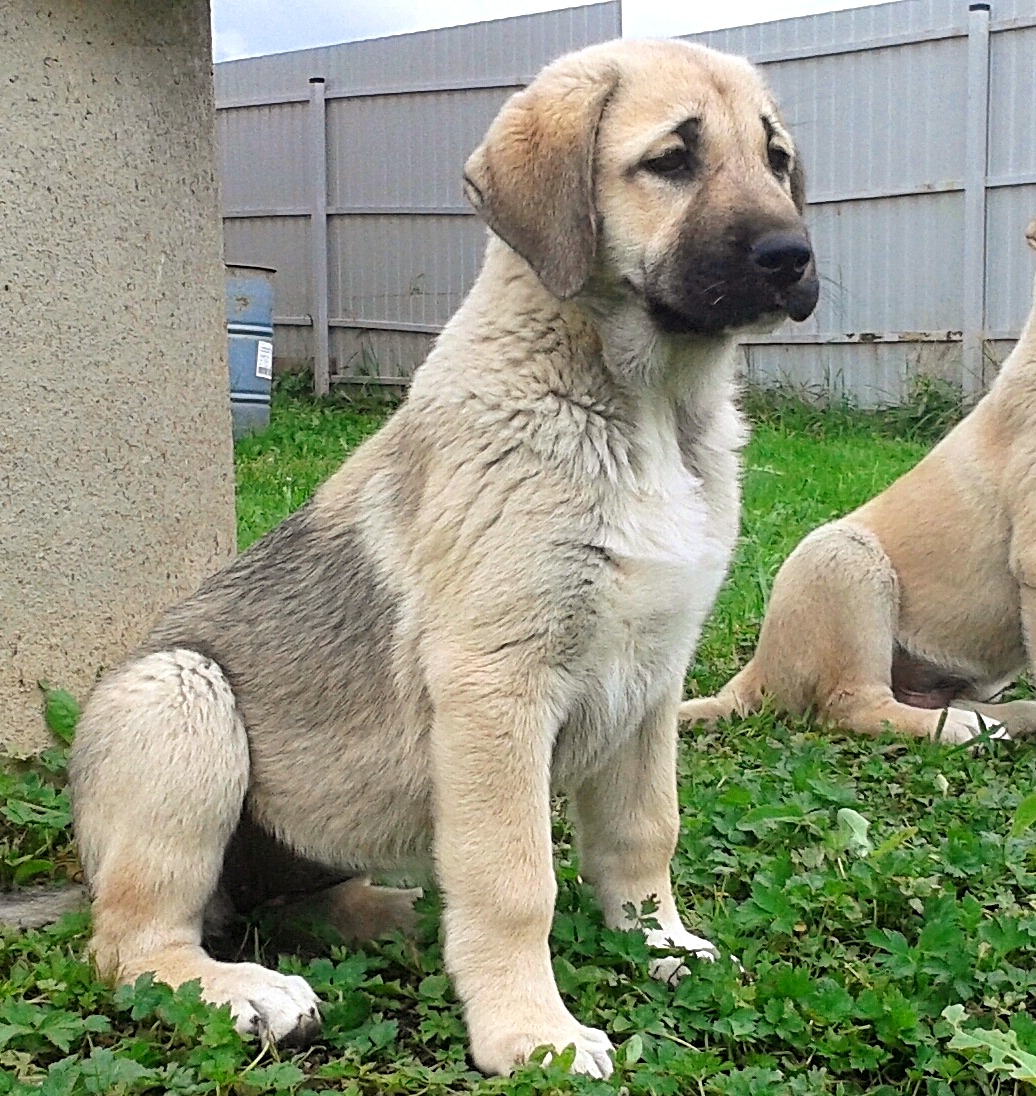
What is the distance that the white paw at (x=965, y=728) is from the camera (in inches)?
174

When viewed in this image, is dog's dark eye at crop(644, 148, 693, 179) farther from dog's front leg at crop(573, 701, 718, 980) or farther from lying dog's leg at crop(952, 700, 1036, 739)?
lying dog's leg at crop(952, 700, 1036, 739)

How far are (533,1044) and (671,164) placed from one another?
1625 millimetres

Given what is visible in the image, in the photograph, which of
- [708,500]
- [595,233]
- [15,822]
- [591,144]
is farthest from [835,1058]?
[15,822]

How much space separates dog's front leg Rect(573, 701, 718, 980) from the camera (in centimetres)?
302

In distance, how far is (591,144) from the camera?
2842 millimetres

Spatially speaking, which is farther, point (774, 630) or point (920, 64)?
point (920, 64)

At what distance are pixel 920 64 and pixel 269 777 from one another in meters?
10.8

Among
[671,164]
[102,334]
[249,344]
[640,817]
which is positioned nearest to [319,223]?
[249,344]

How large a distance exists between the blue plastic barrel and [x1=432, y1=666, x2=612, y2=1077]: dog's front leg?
846 cm

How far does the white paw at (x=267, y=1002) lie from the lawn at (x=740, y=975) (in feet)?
0.14

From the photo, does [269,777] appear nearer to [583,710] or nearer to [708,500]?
[583,710]

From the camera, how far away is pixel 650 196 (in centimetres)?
284

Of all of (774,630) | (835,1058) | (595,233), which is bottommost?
(835,1058)

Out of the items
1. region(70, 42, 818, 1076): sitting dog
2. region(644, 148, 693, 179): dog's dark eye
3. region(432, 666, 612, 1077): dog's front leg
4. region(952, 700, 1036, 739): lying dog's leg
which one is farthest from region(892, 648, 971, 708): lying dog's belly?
region(432, 666, 612, 1077): dog's front leg
